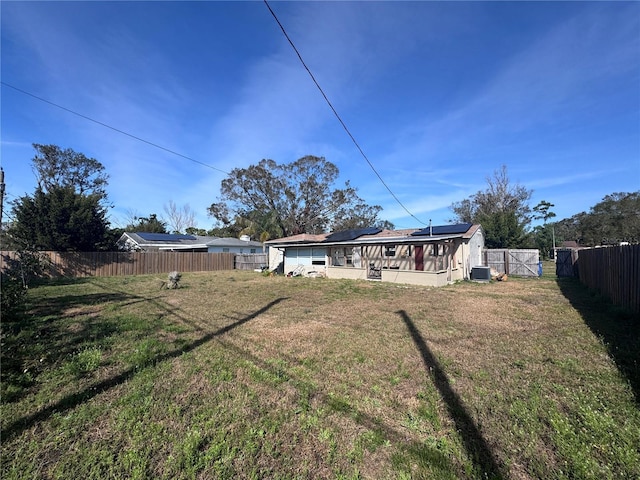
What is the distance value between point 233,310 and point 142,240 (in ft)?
83.4

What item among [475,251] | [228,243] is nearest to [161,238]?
[228,243]

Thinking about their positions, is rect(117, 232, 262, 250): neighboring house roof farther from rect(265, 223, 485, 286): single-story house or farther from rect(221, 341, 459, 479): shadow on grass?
rect(221, 341, 459, 479): shadow on grass

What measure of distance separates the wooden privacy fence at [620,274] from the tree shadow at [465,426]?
16.7 feet

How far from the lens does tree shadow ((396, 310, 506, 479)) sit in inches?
85.7

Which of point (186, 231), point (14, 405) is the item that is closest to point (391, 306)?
point (14, 405)

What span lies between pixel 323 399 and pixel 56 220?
2273 cm

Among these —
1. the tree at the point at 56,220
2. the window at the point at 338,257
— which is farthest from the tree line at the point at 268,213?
the window at the point at 338,257

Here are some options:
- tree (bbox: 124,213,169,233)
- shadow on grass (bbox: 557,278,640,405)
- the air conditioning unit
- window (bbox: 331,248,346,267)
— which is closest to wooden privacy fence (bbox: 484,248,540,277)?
the air conditioning unit

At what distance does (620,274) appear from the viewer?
6727mm

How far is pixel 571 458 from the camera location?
222 centimetres

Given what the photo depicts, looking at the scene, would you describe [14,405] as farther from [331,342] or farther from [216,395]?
[331,342]

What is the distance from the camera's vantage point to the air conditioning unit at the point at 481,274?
1452 centimetres

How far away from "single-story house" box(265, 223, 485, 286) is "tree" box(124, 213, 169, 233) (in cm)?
2572

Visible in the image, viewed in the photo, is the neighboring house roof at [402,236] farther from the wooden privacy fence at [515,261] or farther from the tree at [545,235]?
the tree at [545,235]
